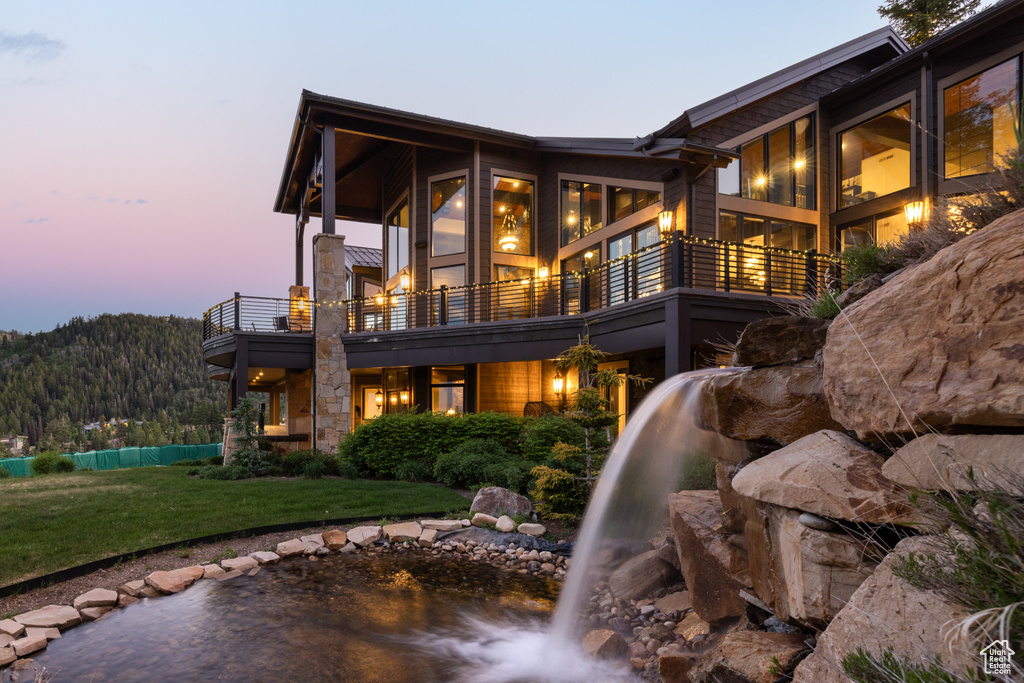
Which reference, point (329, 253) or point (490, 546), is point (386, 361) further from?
point (490, 546)

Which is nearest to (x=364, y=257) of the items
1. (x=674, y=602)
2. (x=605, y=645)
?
(x=674, y=602)

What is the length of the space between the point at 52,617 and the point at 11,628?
0.35 metres

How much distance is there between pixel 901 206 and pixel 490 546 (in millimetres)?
13486

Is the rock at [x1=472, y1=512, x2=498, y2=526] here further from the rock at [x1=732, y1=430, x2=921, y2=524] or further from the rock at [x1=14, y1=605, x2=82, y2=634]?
the rock at [x1=732, y1=430, x2=921, y2=524]

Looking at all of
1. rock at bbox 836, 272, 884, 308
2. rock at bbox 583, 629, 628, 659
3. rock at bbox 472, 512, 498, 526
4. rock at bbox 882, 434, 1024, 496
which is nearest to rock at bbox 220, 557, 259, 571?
rock at bbox 472, 512, 498, 526

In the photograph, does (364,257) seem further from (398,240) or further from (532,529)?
(532,529)

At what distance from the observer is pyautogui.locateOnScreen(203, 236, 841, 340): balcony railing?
450 inches

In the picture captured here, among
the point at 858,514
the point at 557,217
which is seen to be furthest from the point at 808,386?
the point at 557,217

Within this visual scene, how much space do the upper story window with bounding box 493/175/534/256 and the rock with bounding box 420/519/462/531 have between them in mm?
11040

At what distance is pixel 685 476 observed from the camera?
7531 mm

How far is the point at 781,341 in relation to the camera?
14.4 ft

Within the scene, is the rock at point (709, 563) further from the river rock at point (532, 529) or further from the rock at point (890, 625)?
the river rock at point (532, 529)

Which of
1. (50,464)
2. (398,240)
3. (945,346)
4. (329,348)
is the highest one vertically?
(398,240)
